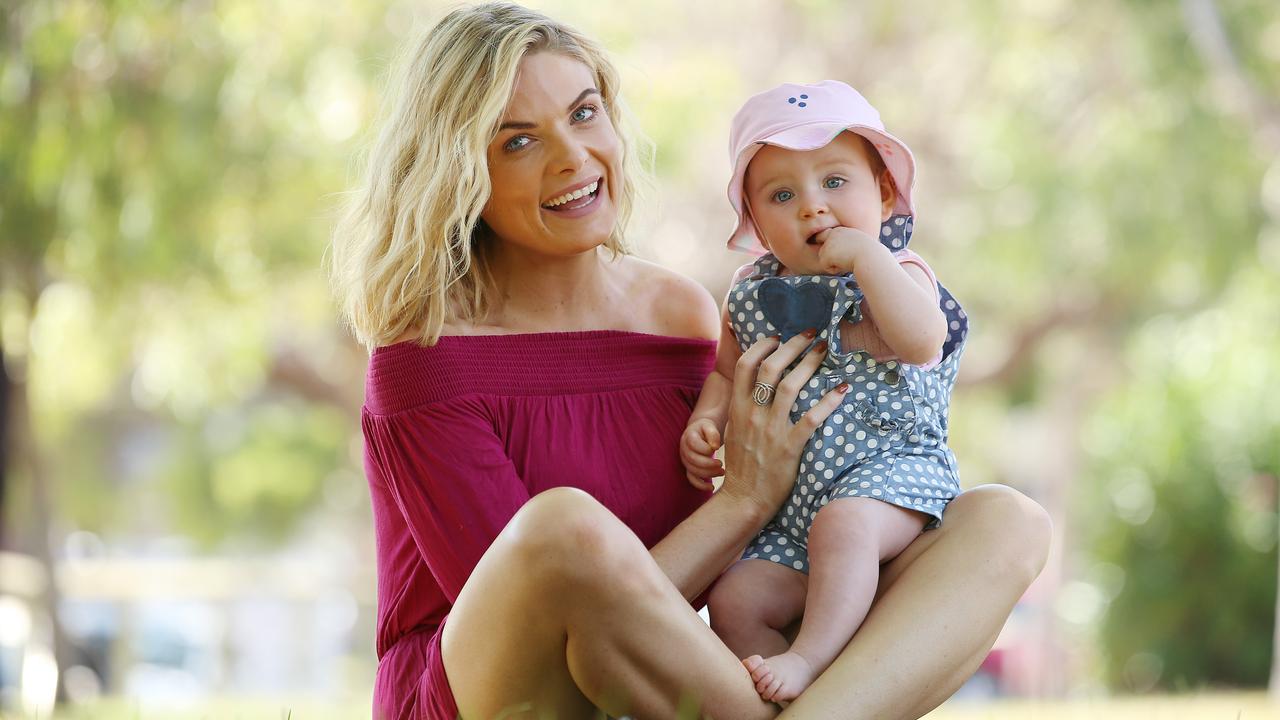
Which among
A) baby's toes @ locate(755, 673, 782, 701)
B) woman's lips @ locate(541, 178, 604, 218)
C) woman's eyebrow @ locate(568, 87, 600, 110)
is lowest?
baby's toes @ locate(755, 673, 782, 701)

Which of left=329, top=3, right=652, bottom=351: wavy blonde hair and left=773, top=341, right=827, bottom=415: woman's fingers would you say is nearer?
left=773, top=341, right=827, bottom=415: woman's fingers

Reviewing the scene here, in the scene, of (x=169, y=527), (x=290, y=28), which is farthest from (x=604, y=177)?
(x=169, y=527)

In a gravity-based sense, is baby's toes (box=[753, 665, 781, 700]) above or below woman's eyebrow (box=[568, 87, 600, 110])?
below

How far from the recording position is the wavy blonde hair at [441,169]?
9.12ft

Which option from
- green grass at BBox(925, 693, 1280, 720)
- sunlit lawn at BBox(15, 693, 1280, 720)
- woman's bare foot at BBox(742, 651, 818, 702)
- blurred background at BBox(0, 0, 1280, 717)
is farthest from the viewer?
blurred background at BBox(0, 0, 1280, 717)

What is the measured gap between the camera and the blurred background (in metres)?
7.60

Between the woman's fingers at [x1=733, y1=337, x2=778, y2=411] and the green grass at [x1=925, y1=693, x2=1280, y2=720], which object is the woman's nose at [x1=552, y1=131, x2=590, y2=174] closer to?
the woman's fingers at [x1=733, y1=337, x2=778, y2=411]

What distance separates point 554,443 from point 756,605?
0.51 metres

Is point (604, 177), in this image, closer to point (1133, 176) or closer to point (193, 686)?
point (1133, 176)

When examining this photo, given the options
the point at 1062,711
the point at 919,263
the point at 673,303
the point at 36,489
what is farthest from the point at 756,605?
the point at 36,489

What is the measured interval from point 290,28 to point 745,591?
6169mm

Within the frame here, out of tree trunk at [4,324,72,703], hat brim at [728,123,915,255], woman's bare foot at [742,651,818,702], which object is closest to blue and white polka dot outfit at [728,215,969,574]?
hat brim at [728,123,915,255]

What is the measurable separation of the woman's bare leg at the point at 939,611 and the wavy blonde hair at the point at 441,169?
983 mm

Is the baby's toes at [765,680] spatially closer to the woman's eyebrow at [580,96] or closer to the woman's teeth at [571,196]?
the woman's teeth at [571,196]
